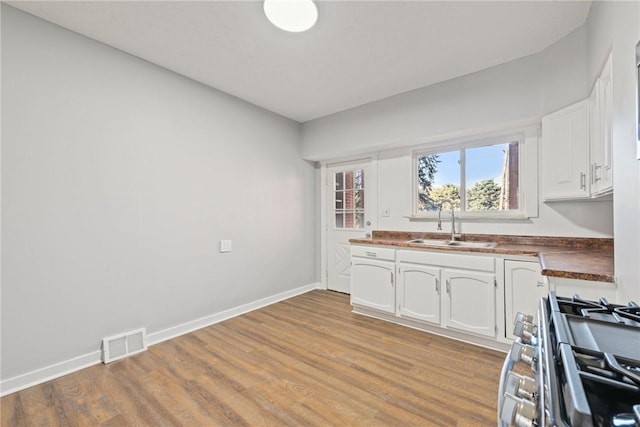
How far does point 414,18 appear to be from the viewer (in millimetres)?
2021

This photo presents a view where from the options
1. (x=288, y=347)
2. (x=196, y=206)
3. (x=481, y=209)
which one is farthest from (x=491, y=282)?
(x=196, y=206)

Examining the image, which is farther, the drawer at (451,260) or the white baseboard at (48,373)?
the drawer at (451,260)

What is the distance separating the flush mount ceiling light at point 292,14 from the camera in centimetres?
182

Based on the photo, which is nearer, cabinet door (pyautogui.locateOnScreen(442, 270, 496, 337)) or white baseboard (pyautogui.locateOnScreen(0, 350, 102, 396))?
white baseboard (pyautogui.locateOnScreen(0, 350, 102, 396))

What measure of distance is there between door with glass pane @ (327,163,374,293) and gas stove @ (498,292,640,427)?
313 cm

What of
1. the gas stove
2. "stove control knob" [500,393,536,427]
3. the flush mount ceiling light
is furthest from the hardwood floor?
the flush mount ceiling light

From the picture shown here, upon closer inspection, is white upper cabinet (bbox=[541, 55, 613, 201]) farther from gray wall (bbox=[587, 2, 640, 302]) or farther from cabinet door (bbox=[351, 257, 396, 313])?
cabinet door (bbox=[351, 257, 396, 313])

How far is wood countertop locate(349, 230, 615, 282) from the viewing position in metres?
1.54

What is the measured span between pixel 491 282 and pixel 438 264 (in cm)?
45

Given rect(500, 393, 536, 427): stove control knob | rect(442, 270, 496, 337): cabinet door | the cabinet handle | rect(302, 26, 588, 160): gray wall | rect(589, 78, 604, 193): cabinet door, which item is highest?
rect(302, 26, 588, 160): gray wall

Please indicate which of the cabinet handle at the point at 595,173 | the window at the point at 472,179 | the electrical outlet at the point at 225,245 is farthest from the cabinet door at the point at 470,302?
the electrical outlet at the point at 225,245

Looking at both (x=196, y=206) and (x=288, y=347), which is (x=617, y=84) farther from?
(x=196, y=206)

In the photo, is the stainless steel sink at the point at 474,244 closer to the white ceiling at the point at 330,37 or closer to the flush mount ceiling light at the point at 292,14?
the white ceiling at the point at 330,37

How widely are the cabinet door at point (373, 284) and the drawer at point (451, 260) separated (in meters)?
0.22
